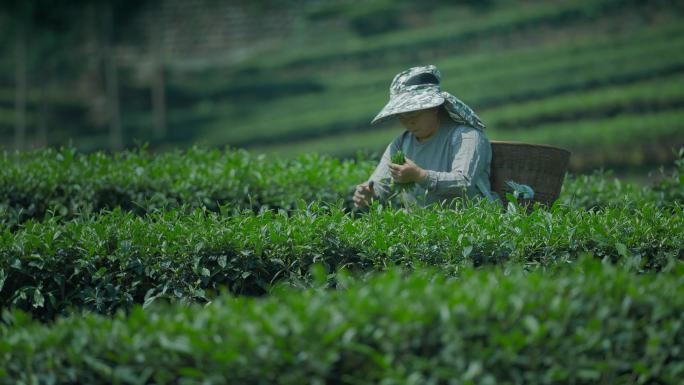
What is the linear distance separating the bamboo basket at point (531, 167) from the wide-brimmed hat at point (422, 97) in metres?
0.19

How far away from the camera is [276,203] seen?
530cm

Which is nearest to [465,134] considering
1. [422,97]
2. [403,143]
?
[422,97]

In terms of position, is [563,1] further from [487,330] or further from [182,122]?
[487,330]

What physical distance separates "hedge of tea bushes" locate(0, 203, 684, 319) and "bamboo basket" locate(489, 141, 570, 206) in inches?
23.3

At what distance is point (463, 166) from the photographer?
425 centimetres

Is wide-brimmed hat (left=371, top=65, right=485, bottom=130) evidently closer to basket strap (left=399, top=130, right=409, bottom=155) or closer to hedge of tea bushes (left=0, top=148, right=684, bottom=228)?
basket strap (left=399, top=130, right=409, bottom=155)

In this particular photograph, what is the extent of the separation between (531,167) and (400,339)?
211cm

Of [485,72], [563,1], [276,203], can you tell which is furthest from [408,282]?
[563,1]

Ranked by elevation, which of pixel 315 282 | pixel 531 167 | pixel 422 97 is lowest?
pixel 315 282

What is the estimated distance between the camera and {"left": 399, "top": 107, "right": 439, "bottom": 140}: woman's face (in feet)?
14.3

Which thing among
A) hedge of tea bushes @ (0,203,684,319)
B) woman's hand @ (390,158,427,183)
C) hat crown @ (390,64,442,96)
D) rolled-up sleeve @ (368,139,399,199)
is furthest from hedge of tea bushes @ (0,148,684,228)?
hedge of tea bushes @ (0,203,684,319)

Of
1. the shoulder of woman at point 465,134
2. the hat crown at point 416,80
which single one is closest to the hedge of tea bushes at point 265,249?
the shoulder of woman at point 465,134

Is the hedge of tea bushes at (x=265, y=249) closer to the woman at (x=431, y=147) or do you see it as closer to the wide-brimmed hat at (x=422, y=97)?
the woman at (x=431, y=147)

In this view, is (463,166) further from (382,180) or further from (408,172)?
(382,180)
